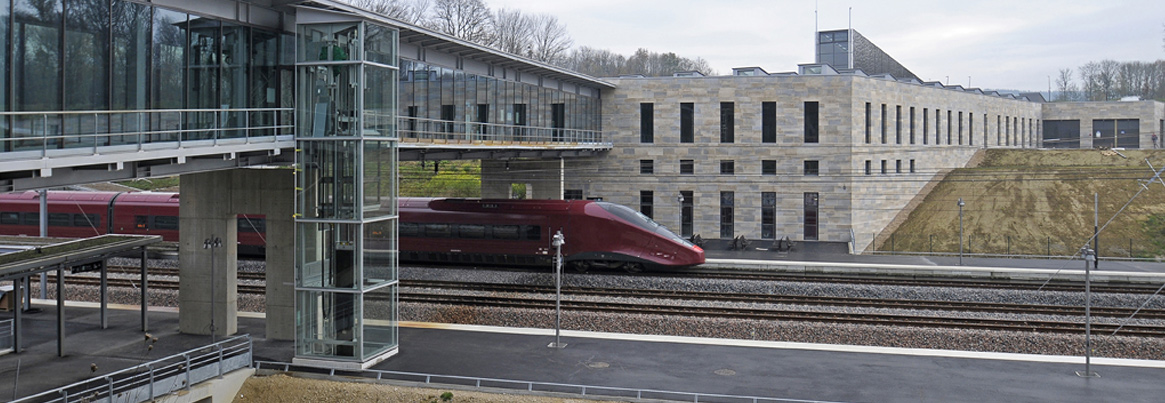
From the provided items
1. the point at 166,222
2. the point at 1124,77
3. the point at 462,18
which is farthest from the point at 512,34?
the point at 1124,77

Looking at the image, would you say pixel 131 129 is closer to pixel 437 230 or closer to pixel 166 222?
pixel 437 230

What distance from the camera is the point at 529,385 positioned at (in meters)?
17.9

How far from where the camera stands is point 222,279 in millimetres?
22438

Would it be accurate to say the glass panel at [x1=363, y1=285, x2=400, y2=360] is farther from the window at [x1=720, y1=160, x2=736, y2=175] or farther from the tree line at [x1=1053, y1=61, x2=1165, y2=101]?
the tree line at [x1=1053, y1=61, x2=1165, y2=101]

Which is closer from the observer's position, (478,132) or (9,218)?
(478,132)

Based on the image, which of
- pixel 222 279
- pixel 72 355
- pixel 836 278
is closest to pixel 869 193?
pixel 836 278

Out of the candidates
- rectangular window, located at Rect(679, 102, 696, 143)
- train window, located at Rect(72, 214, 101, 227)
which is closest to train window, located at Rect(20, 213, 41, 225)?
train window, located at Rect(72, 214, 101, 227)

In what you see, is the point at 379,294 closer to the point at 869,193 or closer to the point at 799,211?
the point at 799,211

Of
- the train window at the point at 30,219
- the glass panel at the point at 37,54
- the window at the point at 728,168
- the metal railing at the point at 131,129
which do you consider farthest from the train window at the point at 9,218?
the window at the point at 728,168

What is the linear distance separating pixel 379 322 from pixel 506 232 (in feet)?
43.0

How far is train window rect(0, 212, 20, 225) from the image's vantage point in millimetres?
39344

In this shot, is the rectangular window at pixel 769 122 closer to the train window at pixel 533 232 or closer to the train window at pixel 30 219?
the train window at pixel 533 232

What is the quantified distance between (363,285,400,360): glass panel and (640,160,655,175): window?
26.1 meters

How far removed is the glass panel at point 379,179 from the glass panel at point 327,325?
2129 millimetres
